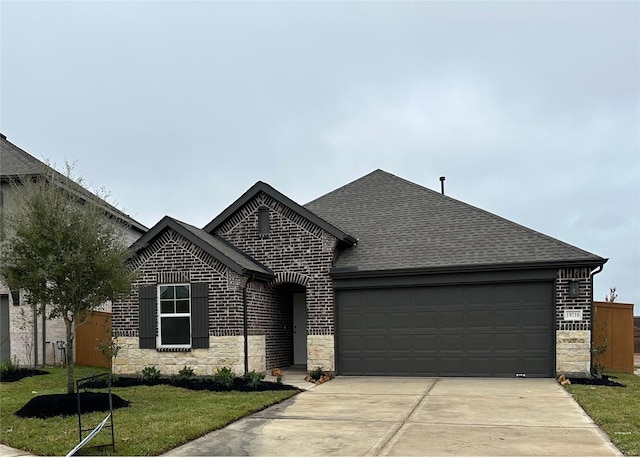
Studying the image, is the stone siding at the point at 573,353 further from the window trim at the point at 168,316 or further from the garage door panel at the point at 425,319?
the window trim at the point at 168,316

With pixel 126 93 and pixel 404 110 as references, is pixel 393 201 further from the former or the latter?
pixel 126 93

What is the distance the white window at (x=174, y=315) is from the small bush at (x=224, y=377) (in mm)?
1479

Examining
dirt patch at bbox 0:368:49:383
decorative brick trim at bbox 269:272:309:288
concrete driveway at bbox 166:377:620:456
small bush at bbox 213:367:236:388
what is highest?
decorative brick trim at bbox 269:272:309:288

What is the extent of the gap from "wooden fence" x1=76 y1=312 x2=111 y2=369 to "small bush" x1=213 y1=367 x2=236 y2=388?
222 inches

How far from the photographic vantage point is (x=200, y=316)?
1470 centimetres

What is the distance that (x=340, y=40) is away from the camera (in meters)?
14.1

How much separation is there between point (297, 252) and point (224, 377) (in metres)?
Result: 4.20

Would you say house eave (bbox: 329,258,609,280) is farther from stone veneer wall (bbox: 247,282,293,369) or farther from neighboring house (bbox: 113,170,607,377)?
stone veneer wall (bbox: 247,282,293,369)

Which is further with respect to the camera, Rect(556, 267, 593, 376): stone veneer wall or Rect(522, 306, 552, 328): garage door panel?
Rect(522, 306, 552, 328): garage door panel

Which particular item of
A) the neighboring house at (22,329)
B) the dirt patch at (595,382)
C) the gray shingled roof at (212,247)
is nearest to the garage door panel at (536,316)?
the dirt patch at (595,382)

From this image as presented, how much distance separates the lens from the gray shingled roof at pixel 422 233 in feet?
48.3

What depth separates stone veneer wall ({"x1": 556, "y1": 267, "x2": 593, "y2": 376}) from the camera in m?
13.9

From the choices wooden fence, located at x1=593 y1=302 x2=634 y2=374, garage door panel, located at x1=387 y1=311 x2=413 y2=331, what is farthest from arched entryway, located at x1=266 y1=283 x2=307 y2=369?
wooden fence, located at x1=593 y1=302 x2=634 y2=374

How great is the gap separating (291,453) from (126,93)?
46.5ft
